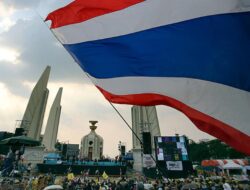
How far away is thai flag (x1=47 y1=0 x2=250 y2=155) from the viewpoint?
11.0 ft

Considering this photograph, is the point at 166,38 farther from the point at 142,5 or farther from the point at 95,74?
the point at 95,74

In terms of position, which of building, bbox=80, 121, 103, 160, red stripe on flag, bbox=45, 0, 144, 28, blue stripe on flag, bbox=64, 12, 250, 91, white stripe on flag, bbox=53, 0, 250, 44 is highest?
building, bbox=80, 121, 103, 160

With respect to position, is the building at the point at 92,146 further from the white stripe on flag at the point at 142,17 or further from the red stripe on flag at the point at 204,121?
the red stripe on flag at the point at 204,121

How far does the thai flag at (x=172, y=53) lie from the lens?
11.0 feet

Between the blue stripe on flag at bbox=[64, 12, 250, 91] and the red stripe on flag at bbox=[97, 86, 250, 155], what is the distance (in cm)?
42

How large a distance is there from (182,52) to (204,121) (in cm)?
118

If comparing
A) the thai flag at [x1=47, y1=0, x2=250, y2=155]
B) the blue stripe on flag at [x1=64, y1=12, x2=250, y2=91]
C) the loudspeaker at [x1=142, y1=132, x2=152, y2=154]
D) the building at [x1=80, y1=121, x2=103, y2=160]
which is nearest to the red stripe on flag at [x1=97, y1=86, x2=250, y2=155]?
the thai flag at [x1=47, y1=0, x2=250, y2=155]

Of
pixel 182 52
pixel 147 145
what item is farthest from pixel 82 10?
pixel 147 145

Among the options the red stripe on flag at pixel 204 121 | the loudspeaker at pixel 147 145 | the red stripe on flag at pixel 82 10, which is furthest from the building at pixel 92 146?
the red stripe on flag at pixel 204 121

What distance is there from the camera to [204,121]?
11.0ft

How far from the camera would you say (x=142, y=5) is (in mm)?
4398

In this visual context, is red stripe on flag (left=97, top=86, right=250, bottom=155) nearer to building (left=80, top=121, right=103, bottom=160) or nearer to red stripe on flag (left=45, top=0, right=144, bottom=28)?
red stripe on flag (left=45, top=0, right=144, bottom=28)

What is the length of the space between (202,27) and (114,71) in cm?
166

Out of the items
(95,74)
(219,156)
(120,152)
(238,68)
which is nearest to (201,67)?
(238,68)
